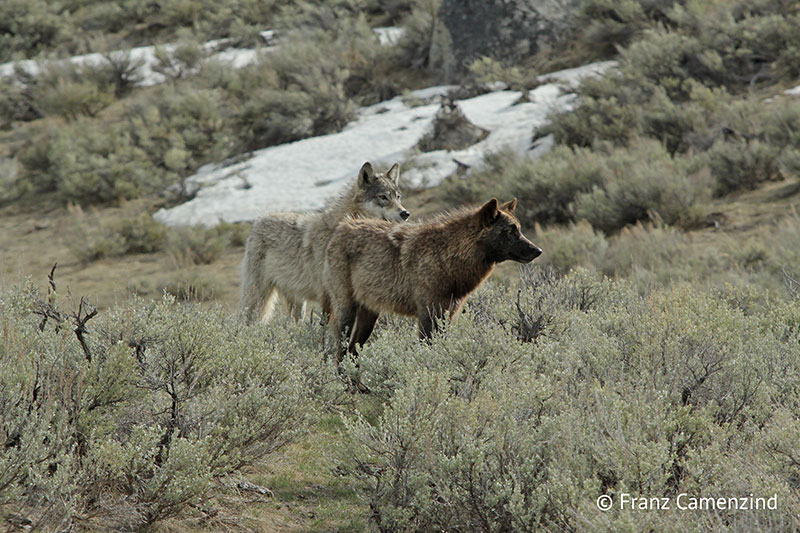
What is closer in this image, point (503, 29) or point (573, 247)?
point (573, 247)

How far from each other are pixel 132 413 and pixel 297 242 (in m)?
A: 4.14

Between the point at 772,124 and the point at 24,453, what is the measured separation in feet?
47.5

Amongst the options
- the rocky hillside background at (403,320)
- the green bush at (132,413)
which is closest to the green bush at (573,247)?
the rocky hillside background at (403,320)

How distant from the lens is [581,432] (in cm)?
402

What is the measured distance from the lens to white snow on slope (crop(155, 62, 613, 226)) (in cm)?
Result: 1733

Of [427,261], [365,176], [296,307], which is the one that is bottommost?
[296,307]

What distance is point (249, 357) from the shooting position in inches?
204

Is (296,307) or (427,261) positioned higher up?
(427,261)

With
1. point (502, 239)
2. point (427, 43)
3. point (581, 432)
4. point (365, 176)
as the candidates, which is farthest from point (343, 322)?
point (427, 43)

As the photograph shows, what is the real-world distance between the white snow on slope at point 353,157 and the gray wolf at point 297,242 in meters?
7.15

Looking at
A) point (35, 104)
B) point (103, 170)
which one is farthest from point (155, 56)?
point (103, 170)

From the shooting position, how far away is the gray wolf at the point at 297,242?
8195 mm

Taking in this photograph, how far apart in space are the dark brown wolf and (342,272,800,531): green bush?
33.5 inches

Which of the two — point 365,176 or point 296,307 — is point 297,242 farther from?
point 365,176
